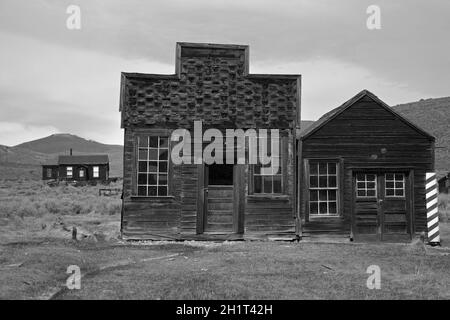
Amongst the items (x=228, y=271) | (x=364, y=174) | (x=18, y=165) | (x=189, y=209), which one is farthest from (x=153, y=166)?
(x=18, y=165)

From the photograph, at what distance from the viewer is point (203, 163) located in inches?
645

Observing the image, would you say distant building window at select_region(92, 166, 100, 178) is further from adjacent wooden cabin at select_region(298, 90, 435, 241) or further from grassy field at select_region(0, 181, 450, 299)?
adjacent wooden cabin at select_region(298, 90, 435, 241)

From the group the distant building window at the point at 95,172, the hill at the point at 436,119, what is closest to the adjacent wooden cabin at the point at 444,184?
the hill at the point at 436,119

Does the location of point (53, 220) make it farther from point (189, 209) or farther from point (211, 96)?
point (211, 96)

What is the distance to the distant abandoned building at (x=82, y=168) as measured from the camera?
245ft

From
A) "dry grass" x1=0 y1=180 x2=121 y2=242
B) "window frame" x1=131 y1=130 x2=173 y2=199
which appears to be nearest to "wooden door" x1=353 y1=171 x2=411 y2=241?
"window frame" x1=131 y1=130 x2=173 y2=199

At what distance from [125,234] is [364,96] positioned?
8.72 meters

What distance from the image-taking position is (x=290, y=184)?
654 inches

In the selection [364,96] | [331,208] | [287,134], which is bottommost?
[331,208]

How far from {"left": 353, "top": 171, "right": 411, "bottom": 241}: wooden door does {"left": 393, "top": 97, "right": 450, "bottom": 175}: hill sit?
2288 inches

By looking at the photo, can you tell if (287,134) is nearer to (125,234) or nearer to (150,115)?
(150,115)

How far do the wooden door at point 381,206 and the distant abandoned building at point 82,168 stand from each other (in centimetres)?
6089
